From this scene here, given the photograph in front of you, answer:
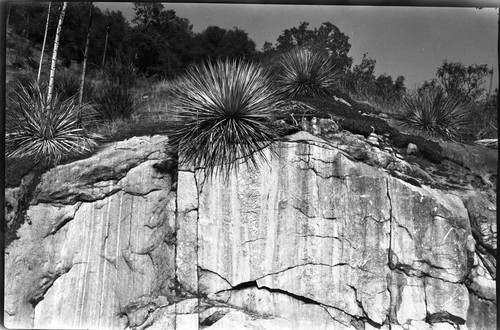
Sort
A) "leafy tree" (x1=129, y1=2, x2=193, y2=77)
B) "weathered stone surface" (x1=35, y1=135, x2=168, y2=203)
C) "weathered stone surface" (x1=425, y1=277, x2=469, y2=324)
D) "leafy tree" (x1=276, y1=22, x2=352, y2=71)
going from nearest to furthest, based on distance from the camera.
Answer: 1. "weathered stone surface" (x1=425, y1=277, x2=469, y2=324)
2. "weathered stone surface" (x1=35, y1=135, x2=168, y2=203)
3. "leafy tree" (x1=276, y1=22, x2=352, y2=71)
4. "leafy tree" (x1=129, y1=2, x2=193, y2=77)

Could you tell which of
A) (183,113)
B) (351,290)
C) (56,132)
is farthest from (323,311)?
(56,132)

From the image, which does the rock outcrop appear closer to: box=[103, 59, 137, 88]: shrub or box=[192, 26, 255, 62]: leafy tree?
box=[192, 26, 255, 62]: leafy tree

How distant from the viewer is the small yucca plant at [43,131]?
22.1 feet

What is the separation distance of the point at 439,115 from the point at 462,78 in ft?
2.33

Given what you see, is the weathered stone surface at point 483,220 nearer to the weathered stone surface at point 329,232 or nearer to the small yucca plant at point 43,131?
the weathered stone surface at point 329,232

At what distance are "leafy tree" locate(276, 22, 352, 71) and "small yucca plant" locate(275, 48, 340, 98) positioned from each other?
116 mm

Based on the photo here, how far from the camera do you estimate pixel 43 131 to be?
6738 mm

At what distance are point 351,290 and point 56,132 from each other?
5.11 metres

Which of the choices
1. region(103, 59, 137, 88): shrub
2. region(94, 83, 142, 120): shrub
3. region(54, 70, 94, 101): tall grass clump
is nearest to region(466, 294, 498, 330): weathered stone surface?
region(94, 83, 142, 120): shrub

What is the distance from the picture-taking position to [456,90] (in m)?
7.32

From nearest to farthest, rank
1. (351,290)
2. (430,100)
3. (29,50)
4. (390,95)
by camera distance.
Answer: (351,290) < (430,100) < (390,95) < (29,50)

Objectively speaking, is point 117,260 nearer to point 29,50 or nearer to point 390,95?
point 29,50

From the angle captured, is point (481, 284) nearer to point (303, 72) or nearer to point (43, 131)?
point (303, 72)

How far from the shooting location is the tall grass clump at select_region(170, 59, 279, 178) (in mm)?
6441
